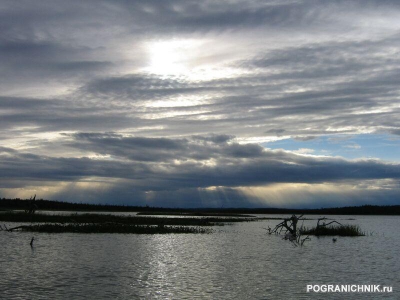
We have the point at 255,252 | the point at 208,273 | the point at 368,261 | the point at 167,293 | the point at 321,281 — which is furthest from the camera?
the point at 255,252

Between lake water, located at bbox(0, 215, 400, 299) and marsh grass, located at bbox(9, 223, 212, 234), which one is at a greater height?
marsh grass, located at bbox(9, 223, 212, 234)

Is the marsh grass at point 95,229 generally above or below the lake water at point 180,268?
above

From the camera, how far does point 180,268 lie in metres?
30.7

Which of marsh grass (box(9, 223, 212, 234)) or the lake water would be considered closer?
the lake water

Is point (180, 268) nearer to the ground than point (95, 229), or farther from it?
nearer to the ground

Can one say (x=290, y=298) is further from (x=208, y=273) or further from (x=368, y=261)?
(x=368, y=261)

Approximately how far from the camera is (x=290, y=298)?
22.4 m

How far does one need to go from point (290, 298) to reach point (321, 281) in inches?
224

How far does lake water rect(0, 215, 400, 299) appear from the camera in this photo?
23.1 metres

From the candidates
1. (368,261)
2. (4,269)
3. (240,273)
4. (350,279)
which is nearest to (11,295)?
(4,269)

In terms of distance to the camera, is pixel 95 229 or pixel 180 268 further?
pixel 95 229

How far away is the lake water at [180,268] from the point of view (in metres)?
23.1

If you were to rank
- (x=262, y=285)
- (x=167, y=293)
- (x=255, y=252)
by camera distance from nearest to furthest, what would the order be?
(x=167, y=293), (x=262, y=285), (x=255, y=252)

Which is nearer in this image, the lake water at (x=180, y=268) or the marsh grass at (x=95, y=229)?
the lake water at (x=180, y=268)
